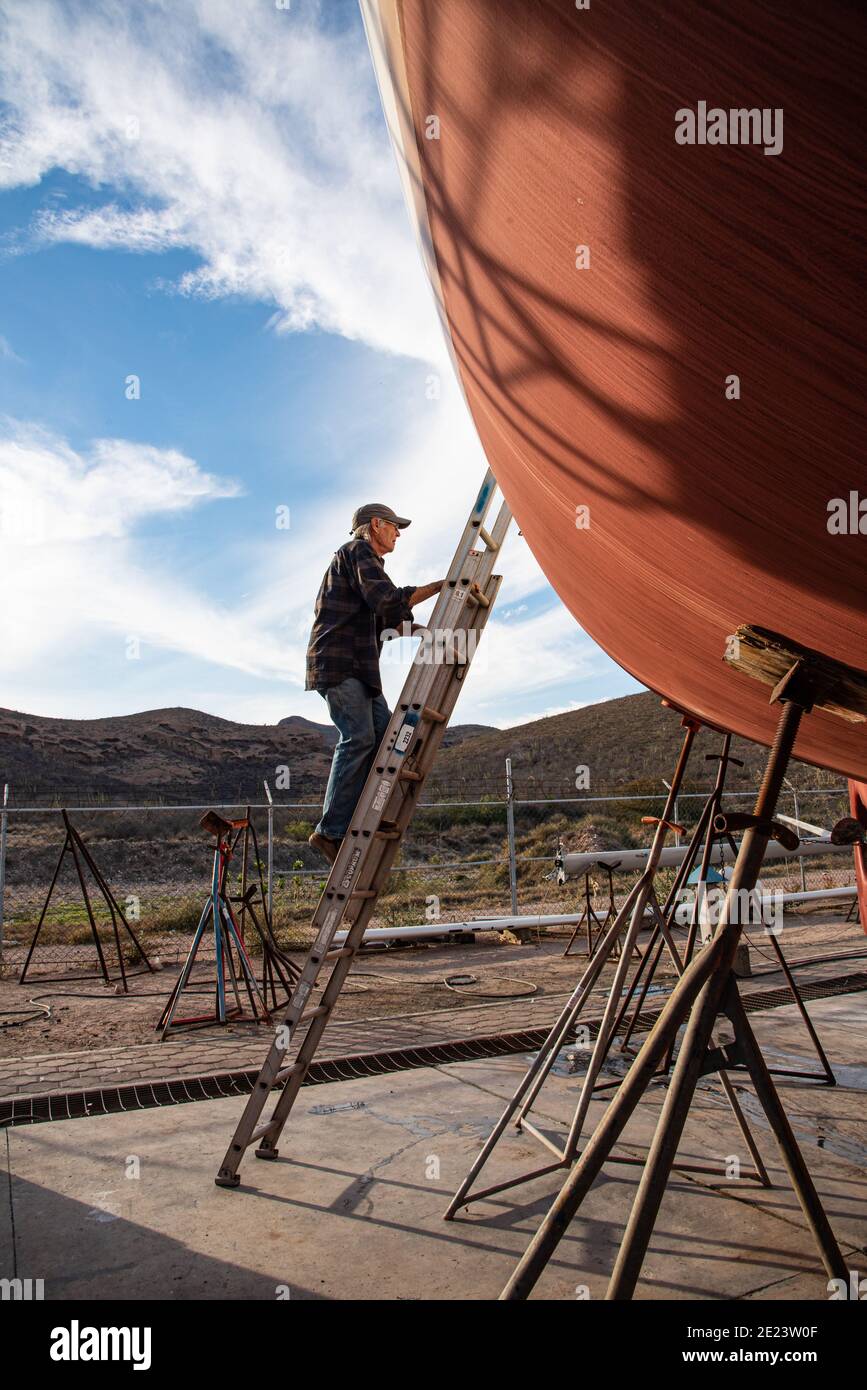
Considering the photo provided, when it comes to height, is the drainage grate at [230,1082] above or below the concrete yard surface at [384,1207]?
above

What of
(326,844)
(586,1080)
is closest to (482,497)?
(326,844)

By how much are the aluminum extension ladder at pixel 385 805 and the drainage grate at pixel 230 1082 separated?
2.63 ft

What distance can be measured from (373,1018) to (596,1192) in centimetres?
288

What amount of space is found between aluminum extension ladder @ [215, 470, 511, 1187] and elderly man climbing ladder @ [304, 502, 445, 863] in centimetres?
20

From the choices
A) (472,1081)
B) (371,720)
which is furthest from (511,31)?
(472,1081)

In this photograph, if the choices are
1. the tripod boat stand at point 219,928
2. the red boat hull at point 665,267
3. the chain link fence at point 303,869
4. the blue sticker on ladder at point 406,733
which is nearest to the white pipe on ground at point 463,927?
the chain link fence at point 303,869

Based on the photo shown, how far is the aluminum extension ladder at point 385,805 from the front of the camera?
2855mm

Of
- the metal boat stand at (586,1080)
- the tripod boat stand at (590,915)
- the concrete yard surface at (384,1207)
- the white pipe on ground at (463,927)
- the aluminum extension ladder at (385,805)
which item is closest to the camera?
the concrete yard surface at (384,1207)

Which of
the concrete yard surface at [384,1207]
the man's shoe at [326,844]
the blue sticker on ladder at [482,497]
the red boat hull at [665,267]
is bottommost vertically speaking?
the concrete yard surface at [384,1207]

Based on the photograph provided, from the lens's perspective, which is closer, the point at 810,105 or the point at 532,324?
the point at 810,105

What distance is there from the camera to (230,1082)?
12.8ft

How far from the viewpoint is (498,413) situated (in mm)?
2211

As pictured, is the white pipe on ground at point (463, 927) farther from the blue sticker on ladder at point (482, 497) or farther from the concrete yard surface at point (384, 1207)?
the blue sticker on ladder at point (482, 497)

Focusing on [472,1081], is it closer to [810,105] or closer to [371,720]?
[371,720]
